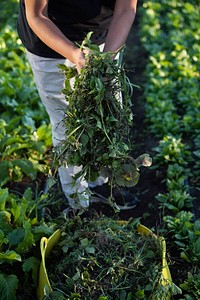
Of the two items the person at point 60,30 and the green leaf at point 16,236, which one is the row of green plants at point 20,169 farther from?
the person at point 60,30

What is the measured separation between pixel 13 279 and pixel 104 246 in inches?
19.1

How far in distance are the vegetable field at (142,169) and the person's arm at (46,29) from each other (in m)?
0.36

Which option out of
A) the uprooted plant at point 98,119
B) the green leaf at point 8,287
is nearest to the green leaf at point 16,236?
the green leaf at point 8,287

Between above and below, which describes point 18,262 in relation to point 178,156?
above

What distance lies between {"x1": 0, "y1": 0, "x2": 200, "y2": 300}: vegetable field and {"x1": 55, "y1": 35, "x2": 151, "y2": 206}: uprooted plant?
0.65 feet

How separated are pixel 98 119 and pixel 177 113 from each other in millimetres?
2545

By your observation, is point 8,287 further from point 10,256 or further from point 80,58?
point 80,58

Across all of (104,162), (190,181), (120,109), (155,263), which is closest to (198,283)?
(155,263)

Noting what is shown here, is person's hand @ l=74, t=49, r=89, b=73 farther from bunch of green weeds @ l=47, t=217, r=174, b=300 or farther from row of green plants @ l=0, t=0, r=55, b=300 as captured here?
bunch of green weeds @ l=47, t=217, r=174, b=300

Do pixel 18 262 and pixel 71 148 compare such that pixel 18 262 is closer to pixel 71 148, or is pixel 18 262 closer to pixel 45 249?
pixel 45 249

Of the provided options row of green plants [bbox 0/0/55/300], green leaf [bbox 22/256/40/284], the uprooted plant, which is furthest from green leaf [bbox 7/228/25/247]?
the uprooted plant

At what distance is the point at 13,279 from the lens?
2904 mm

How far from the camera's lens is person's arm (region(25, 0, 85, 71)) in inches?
116

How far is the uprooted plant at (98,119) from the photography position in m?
2.77
